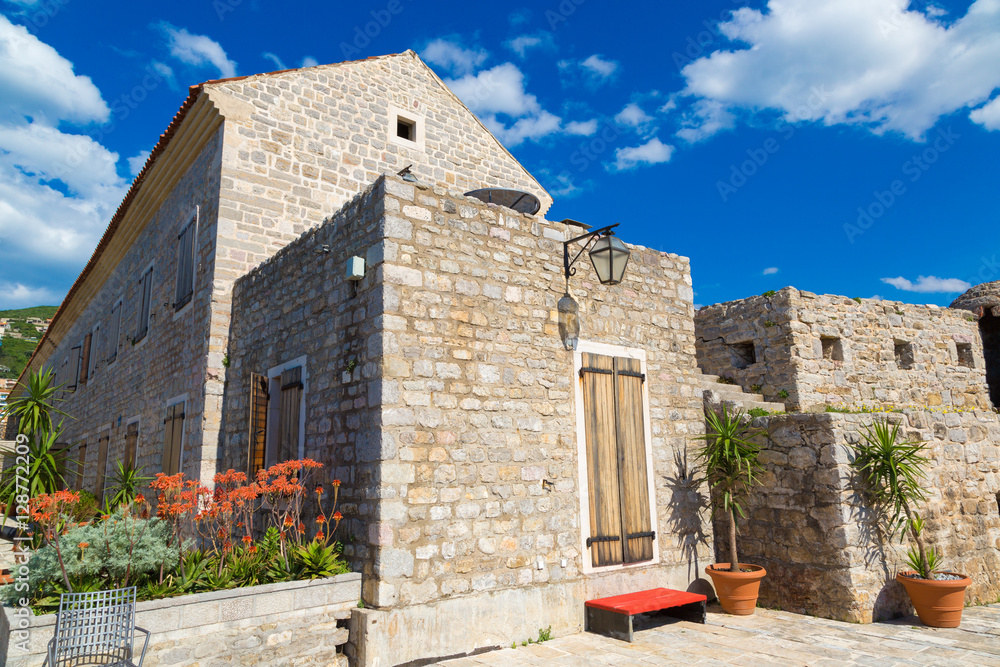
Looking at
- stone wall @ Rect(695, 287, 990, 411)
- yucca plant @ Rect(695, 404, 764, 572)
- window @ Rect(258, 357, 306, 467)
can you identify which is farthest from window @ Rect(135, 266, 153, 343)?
stone wall @ Rect(695, 287, 990, 411)

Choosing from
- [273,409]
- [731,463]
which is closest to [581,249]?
[731,463]

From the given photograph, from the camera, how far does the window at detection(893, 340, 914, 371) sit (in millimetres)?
10125

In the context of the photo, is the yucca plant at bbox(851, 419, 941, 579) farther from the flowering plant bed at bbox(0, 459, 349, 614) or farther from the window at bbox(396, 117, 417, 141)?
the window at bbox(396, 117, 417, 141)

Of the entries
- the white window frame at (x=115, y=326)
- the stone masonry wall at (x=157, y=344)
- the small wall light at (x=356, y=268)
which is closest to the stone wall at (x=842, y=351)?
the small wall light at (x=356, y=268)

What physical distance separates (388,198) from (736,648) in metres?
4.95

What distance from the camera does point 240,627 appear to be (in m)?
Answer: 4.36

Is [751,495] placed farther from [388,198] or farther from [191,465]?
[191,465]

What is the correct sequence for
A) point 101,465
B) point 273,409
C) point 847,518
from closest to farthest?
point 847,518, point 273,409, point 101,465

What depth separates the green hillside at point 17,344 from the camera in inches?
1886

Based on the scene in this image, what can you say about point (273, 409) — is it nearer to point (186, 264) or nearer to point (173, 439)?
point (173, 439)

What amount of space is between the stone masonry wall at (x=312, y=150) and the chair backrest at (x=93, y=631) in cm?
416

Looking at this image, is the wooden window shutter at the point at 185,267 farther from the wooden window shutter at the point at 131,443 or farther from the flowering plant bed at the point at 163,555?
the flowering plant bed at the point at 163,555

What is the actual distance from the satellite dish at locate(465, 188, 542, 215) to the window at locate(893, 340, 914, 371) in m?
7.08

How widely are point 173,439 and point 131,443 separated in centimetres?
293
